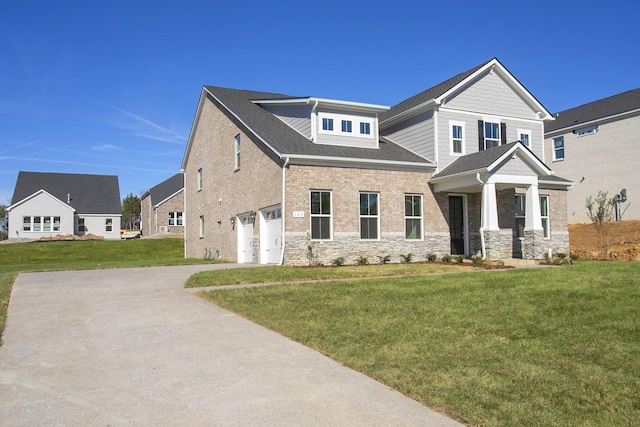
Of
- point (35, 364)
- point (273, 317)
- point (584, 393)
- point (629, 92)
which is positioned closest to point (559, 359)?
point (584, 393)

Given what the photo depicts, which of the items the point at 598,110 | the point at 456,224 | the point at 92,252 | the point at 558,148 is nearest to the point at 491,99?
the point at 456,224

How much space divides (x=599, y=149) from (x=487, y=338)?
28934mm

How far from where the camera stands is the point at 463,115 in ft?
70.8

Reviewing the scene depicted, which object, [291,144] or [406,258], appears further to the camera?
[406,258]

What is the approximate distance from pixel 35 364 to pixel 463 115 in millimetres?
19264

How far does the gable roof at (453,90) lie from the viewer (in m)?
21.0

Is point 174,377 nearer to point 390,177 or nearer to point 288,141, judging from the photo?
point 288,141

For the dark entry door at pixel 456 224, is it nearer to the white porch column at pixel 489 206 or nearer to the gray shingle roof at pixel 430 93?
the white porch column at pixel 489 206

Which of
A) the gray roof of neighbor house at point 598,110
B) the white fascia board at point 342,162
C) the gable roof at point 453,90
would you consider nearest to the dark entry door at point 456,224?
the white fascia board at point 342,162

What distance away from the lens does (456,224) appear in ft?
70.9

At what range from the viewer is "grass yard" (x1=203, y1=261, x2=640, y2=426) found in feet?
14.1

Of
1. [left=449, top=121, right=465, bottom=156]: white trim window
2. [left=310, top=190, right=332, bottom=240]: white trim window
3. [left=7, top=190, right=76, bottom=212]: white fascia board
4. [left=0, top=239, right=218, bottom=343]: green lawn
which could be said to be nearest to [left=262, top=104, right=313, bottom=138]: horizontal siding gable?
[left=310, top=190, right=332, bottom=240]: white trim window

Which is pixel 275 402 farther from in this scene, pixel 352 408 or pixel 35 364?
pixel 35 364

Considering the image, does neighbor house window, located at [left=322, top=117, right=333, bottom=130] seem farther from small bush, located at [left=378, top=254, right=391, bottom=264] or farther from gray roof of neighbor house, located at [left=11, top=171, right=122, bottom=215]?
gray roof of neighbor house, located at [left=11, top=171, right=122, bottom=215]
